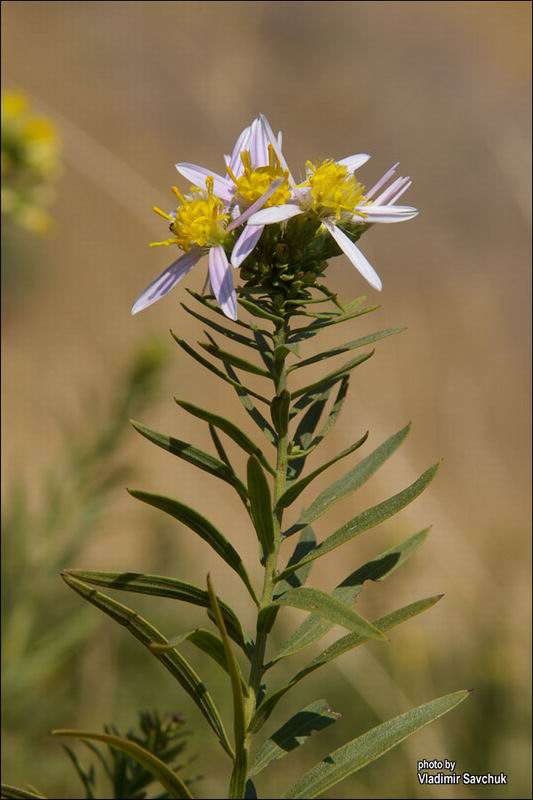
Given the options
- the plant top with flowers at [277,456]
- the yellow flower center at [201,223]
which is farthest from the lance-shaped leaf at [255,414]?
the yellow flower center at [201,223]

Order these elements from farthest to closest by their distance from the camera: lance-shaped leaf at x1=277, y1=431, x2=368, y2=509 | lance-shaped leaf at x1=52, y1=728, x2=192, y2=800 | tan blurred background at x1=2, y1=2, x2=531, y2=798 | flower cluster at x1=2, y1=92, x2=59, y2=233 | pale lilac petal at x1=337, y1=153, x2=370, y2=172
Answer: tan blurred background at x1=2, y1=2, x2=531, y2=798 < flower cluster at x1=2, y1=92, x2=59, y2=233 < pale lilac petal at x1=337, y1=153, x2=370, y2=172 < lance-shaped leaf at x1=277, y1=431, x2=368, y2=509 < lance-shaped leaf at x1=52, y1=728, x2=192, y2=800

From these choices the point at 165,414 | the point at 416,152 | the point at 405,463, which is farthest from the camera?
the point at 416,152

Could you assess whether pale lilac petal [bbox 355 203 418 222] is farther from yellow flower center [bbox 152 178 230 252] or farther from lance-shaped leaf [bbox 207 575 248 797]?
lance-shaped leaf [bbox 207 575 248 797]

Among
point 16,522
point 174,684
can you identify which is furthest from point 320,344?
point 16,522

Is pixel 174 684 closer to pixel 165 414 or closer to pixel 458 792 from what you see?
pixel 458 792

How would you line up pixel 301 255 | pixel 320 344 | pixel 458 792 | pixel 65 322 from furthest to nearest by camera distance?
pixel 65 322 → pixel 320 344 → pixel 458 792 → pixel 301 255

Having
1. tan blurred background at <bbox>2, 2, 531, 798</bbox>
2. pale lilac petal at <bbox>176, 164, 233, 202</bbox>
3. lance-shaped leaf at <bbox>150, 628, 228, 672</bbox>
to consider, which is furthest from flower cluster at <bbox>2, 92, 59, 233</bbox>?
lance-shaped leaf at <bbox>150, 628, 228, 672</bbox>

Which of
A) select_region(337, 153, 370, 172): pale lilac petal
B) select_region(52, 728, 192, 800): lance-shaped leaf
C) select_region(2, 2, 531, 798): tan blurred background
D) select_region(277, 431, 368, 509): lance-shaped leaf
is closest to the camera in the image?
select_region(52, 728, 192, 800): lance-shaped leaf
